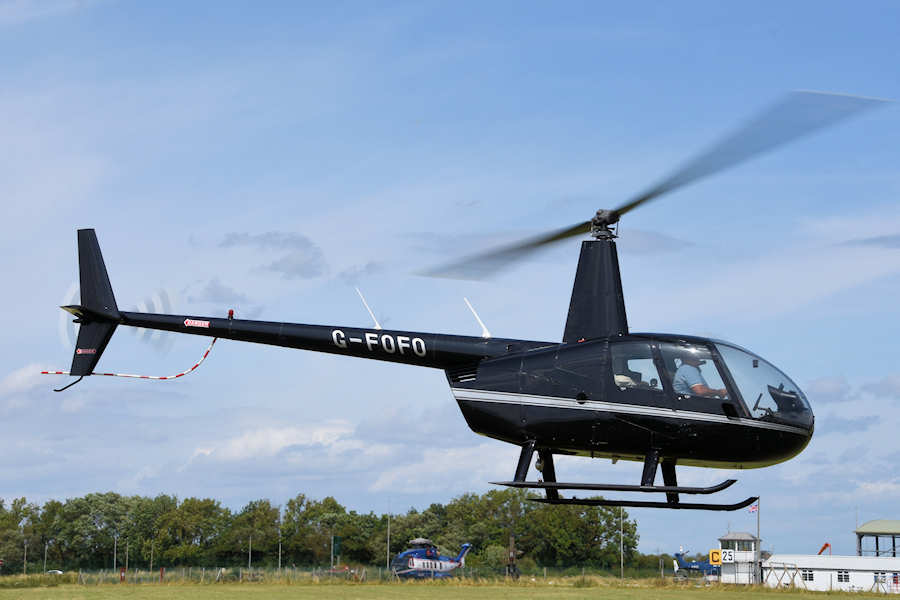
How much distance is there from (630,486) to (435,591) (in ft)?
134

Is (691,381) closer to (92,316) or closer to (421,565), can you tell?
(92,316)

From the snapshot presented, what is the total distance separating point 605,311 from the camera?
13.7 m

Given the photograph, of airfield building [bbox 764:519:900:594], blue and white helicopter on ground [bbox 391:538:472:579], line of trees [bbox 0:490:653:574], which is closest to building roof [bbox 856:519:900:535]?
airfield building [bbox 764:519:900:594]

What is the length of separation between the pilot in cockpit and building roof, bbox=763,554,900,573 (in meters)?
50.8

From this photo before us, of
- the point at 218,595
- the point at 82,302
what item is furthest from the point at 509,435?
the point at 218,595

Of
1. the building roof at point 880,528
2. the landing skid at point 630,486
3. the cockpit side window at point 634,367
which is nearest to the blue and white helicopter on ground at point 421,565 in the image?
the building roof at point 880,528

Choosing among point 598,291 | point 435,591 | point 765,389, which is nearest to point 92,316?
point 598,291

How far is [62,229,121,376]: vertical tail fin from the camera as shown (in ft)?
58.9

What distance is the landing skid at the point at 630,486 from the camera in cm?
1206

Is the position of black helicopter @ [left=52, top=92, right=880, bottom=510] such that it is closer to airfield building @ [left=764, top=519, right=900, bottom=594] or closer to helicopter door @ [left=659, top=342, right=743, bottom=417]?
helicopter door @ [left=659, top=342, right=743, bottom=417]

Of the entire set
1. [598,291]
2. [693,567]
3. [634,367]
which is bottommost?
[693,567]

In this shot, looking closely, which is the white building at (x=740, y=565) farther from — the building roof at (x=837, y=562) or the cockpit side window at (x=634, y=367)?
the cockpit side window at (x=634, y=367)

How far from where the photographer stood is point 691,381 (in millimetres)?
12344

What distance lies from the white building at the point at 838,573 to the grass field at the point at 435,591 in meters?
2.19
